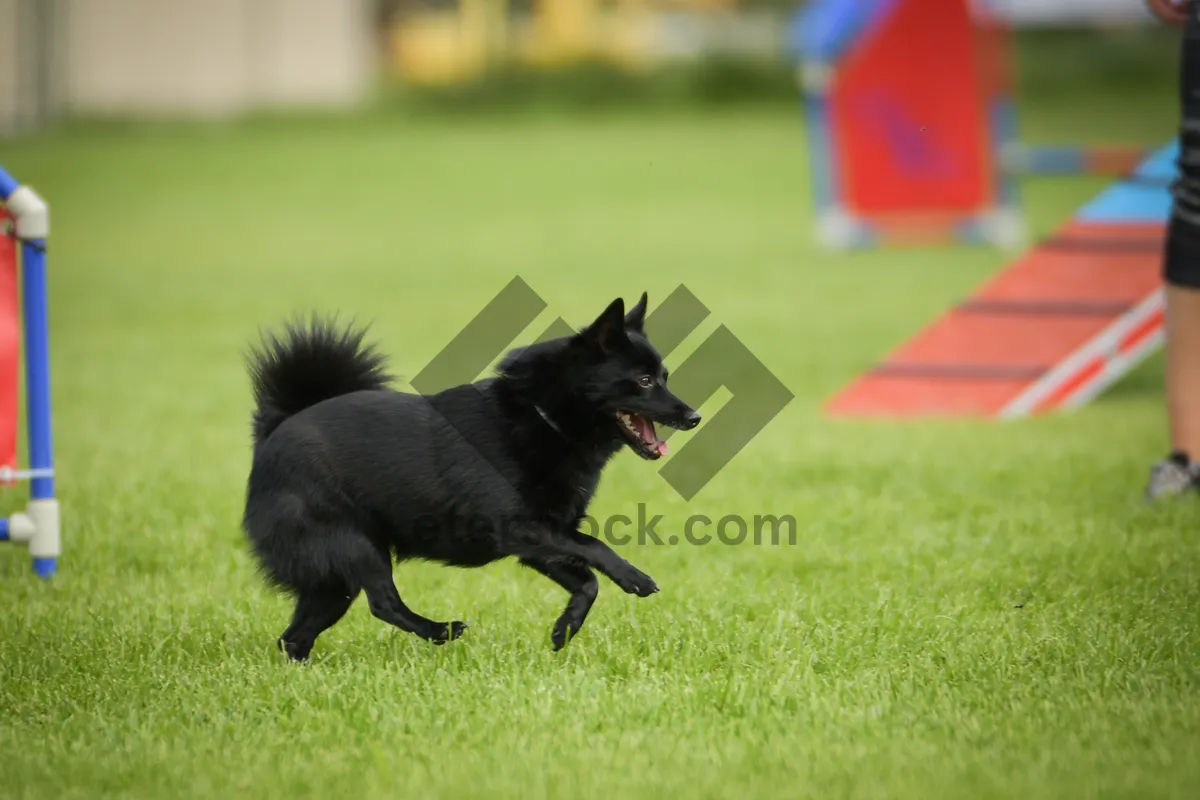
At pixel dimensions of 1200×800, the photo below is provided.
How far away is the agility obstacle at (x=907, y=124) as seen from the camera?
12773 millimetres

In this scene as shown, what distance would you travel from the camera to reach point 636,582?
329cm

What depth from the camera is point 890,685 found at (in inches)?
124

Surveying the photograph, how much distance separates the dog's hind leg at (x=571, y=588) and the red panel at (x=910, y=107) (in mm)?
9931

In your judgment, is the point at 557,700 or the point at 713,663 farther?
the point at 713,663

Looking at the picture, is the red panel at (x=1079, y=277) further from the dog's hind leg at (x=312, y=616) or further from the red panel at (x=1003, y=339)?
the dog's hind leg at (x=312, y=616)

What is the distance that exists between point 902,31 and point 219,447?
8.54 metres

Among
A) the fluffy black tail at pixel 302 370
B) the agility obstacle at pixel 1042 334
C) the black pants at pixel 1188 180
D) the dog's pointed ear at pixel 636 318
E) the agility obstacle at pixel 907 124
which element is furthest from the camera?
the agility obstacle at pixel 907 124

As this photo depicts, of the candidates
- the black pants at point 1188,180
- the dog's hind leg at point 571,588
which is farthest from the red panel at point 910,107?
the dog's hind leg at point 571,588

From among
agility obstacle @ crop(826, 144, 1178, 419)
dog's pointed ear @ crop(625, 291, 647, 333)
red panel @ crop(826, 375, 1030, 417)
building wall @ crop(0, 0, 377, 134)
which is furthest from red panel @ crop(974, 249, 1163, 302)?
building wall @ crop(0, 0, 377, 134)

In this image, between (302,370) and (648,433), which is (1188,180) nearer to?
(648,433)

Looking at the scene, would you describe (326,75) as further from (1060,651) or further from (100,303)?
(1060,651)

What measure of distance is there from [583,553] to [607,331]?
0.50 meters

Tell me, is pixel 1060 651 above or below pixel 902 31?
below

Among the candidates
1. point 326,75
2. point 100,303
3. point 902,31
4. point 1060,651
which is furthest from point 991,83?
point 326,75
